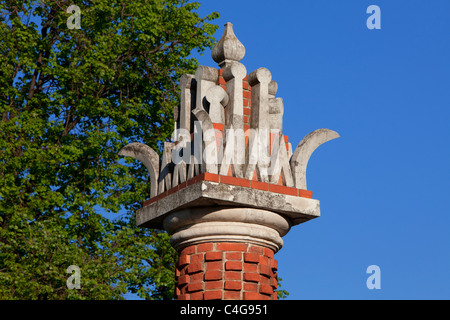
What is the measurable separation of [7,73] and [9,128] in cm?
158

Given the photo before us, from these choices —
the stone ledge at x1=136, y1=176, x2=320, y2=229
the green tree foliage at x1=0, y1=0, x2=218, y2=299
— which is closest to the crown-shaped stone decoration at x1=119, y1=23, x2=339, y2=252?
the stone ledge at x1=136, y1=176, x2=320, y2=229

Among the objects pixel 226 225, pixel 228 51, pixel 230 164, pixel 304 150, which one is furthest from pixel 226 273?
pixel 228 51

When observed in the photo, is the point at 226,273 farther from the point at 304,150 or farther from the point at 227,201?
the point at 304,150

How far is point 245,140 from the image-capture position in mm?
7949

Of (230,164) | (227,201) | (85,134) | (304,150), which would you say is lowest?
(227,201)

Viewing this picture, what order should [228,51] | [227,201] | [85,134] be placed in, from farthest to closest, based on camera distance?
[85,134] → [228,51] → [227,201]

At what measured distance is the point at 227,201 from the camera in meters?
7.50

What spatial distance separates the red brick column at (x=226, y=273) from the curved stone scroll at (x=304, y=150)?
2.55 ft

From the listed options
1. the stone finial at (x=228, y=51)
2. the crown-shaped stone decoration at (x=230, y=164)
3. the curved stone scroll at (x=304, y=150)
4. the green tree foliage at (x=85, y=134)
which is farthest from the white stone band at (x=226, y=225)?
the green tree foliage at (x=85, y=134)

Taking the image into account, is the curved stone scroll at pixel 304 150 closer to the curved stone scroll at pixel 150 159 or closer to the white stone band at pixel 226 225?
the white stone band at pixel 226 225

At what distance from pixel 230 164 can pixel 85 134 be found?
11.1 metres

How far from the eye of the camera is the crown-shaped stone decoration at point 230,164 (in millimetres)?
7625

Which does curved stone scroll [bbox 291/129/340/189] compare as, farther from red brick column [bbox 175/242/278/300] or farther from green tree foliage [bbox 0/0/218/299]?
green tree foliage [bbox 0/0/218/299]
